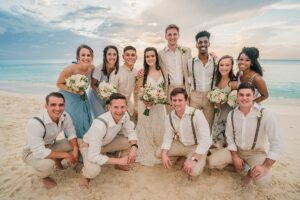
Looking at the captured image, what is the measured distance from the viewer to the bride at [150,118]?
626 centimetres

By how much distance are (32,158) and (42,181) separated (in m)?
0.63

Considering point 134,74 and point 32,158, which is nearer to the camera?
point 32,158

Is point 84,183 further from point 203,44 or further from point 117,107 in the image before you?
point 203,44

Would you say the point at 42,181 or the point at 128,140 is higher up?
the point at 128,140

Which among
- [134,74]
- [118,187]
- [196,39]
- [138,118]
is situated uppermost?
[196,39]

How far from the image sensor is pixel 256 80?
5547mm

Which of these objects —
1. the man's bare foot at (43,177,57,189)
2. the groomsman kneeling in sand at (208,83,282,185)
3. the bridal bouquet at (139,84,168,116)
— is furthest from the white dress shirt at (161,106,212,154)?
the man's bare foot at (43,177,57,189)

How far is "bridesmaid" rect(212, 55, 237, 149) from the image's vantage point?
226 inches

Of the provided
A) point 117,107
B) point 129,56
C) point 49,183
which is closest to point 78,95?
point 129,56

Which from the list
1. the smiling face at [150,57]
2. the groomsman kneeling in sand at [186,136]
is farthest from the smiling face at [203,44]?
the groomsman kneeling in sand at [186,136]

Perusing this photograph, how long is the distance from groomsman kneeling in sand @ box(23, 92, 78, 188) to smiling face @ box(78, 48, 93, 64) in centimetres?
142

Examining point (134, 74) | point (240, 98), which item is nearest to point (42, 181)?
point (134, 74)

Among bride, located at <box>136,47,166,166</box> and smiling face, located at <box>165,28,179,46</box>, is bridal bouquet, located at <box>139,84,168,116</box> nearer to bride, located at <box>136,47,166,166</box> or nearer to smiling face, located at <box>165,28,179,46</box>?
bride, located at <box>136,47,166,166</box>

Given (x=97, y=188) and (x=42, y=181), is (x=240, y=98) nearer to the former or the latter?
(x=97, y=188)
